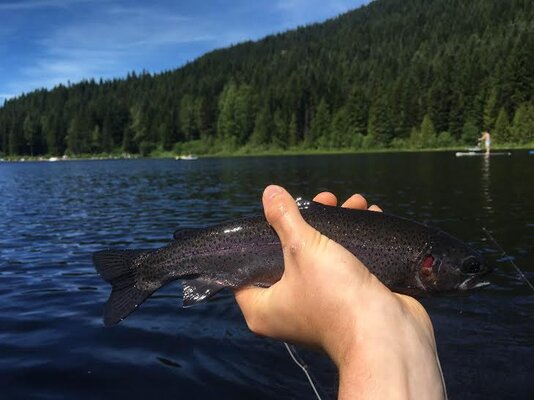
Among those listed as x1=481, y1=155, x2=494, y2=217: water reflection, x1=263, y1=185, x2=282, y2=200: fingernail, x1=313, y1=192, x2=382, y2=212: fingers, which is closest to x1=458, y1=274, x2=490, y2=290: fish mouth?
x1=313, y1=192, x2=382, y2=212: fingers

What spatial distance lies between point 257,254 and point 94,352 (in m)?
5.13

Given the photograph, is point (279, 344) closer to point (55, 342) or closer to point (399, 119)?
point (55, 342)

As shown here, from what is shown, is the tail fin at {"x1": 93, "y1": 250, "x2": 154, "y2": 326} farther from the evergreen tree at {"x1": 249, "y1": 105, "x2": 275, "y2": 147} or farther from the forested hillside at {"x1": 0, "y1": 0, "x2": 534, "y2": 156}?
the evergreen tree at {"x1": 249, "y1": 105, "x2": 275, "y2": 147}

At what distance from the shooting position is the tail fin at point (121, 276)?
4.92 meters

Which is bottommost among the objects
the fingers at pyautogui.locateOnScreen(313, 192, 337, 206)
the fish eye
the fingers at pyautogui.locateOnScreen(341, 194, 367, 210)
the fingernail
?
the fish eye

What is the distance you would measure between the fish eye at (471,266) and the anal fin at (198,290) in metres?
2.19

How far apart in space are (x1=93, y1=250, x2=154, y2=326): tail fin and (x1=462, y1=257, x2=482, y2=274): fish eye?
116 inches

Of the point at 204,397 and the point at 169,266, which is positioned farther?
the point at 204,397

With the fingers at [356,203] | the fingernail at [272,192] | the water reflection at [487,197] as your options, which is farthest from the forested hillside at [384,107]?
the fingernail at [272,192]

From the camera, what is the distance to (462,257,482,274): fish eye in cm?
466

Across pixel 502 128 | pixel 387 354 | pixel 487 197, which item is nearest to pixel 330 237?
pixel 387 354

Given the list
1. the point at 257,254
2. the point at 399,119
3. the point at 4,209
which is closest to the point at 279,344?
the point at 257,254

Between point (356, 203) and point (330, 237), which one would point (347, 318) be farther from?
point (356, 203)

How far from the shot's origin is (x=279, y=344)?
29.0 ft
